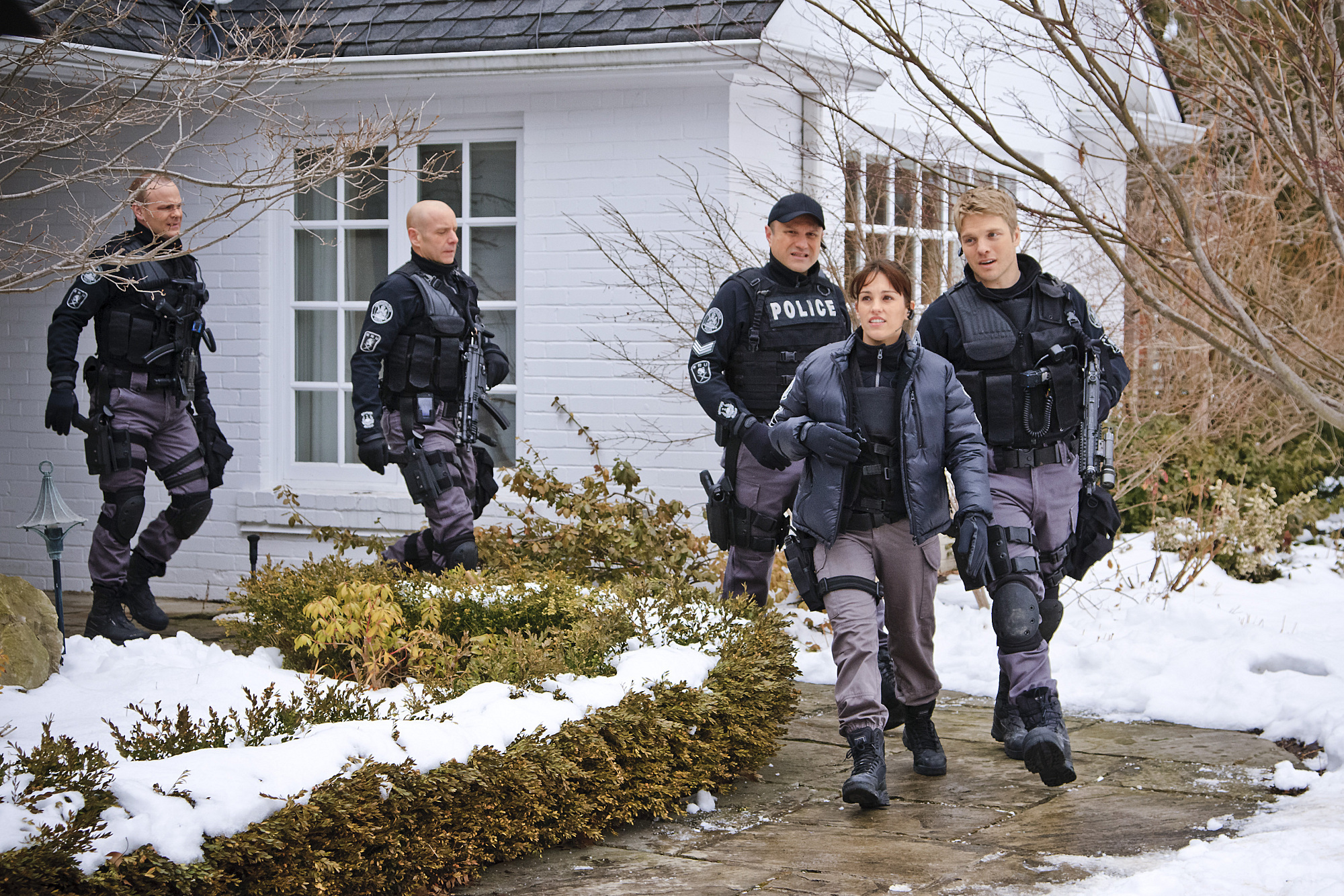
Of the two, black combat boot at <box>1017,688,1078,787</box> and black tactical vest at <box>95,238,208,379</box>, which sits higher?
Answer: black tactical vest at <box>95,238,208,379</box>

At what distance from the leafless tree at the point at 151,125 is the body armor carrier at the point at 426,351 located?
0.60 metres

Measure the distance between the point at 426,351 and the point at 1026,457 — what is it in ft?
8.97

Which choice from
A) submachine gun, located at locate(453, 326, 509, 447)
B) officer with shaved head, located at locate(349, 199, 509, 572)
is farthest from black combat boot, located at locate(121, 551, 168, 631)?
submachine gun, located at locate(453, 326, 509, 447)

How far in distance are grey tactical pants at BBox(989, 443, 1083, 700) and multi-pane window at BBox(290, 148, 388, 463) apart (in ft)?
15.7

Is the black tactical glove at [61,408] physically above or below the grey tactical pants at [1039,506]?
above

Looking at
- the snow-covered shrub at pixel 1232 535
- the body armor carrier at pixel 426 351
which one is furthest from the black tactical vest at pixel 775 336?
the snow-covered shrub at pixel 1232 535

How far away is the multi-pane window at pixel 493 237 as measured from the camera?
26.2ft

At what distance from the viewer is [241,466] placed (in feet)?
26.9

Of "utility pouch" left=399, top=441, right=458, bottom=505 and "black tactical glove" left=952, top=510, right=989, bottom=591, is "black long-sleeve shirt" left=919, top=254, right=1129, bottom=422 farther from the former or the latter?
"utility pouch" left=399, top=441, right=458, bottom=505

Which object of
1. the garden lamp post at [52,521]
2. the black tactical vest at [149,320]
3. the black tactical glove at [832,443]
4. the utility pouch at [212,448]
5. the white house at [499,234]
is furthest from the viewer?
the white house at [499,234]

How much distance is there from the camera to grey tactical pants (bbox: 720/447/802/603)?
16.9ft

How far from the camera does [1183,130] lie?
11930 mm

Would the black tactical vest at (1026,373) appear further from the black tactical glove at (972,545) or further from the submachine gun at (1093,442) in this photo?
the black tactical glove at (972,545)

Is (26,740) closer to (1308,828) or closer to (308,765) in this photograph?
(308,765)
